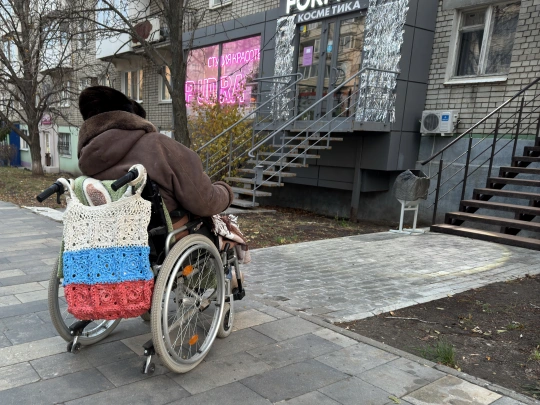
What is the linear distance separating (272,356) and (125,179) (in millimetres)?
1489

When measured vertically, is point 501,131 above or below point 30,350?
above

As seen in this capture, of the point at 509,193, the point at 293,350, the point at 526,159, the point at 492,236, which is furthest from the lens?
the point at 526,159

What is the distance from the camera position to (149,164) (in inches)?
91.2

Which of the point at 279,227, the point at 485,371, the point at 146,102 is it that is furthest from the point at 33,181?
the point at 485,371

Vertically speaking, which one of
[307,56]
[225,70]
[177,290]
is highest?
[307,56]

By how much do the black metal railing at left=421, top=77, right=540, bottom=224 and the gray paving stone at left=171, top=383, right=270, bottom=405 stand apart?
556cm

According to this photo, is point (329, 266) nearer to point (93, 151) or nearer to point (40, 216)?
point (93, 151)

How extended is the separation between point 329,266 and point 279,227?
2510mm

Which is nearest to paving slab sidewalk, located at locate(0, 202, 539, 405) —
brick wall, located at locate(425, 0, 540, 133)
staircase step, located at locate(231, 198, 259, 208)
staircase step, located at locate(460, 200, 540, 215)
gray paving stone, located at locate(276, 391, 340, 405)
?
gray paving stone, located at locate(276, 391, 340, 405)

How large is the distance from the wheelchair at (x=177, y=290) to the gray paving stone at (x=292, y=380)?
1.31 feet

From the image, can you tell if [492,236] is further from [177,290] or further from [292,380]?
[177,290]

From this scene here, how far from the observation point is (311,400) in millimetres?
2279

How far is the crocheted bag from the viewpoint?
216cm

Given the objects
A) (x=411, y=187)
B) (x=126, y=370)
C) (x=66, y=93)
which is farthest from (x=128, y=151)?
(x=66, y=93)
